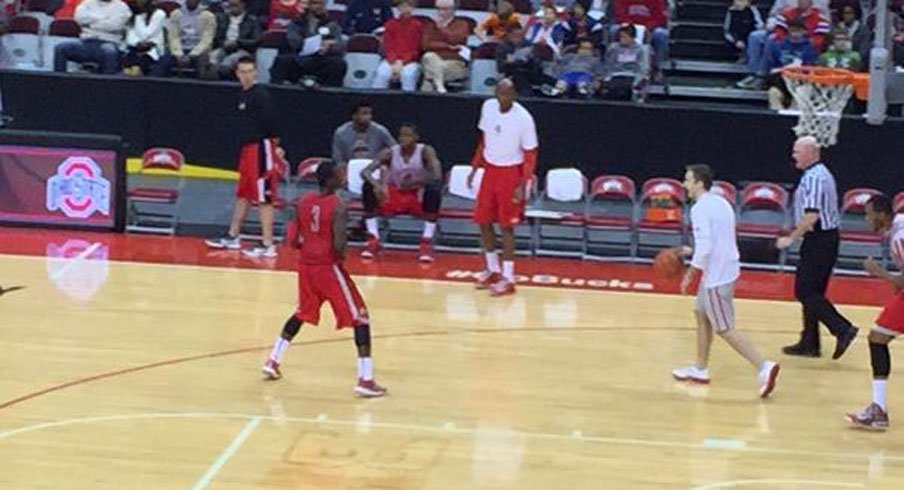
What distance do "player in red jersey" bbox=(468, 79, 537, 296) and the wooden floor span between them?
674 mm

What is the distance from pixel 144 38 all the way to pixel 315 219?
980 centimetres

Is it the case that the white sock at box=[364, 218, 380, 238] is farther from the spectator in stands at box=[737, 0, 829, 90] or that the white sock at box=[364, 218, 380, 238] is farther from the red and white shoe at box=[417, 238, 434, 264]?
the spectator in stands at box=[737, 0, 829, 90]

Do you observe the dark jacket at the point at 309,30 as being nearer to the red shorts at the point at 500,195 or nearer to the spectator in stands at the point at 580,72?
the spectator in stands at the point at 580,72

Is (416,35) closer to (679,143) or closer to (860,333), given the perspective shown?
(679,143)

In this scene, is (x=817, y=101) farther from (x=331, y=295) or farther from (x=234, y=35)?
(x=234, y=35)

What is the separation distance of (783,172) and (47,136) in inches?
317

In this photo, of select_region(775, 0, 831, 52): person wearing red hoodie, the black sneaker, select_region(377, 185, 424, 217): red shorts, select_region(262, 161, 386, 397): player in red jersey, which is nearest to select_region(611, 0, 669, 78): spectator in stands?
select_region(775, 0, 831, 52): person wearing red hoodie

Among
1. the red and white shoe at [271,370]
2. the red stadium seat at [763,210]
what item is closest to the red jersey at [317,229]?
the red and white shoe at [271,370]

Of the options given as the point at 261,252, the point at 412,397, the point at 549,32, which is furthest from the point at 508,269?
the point at 549,32

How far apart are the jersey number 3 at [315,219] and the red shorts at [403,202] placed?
18.4 feet

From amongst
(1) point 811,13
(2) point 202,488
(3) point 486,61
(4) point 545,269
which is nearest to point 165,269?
(4) point 545,269

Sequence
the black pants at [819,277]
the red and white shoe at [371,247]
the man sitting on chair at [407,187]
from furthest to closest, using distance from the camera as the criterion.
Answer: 1. the red and white shoe at [371,247]
2. the man sitting on chair at [407,187]
3. the black pants at [819,277]

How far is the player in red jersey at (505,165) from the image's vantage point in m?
17.2

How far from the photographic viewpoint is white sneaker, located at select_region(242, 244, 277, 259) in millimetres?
18969
